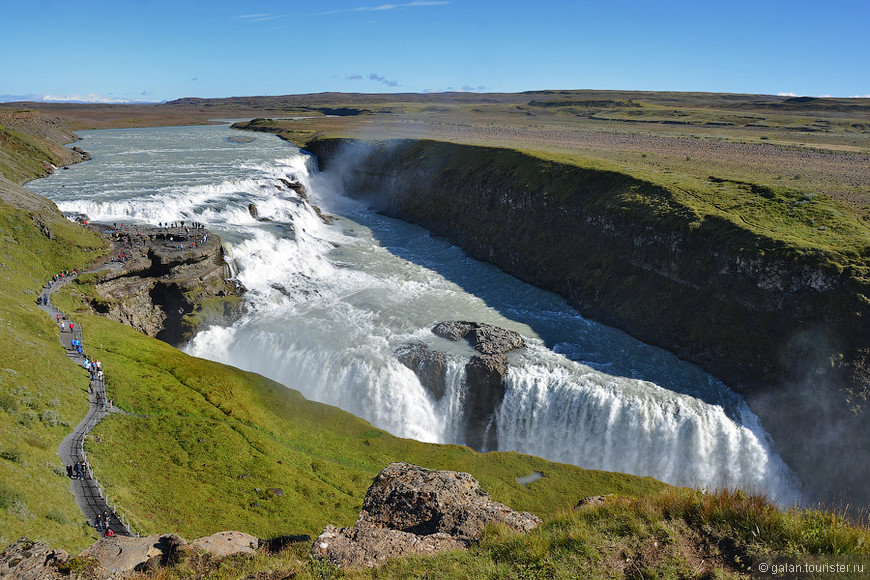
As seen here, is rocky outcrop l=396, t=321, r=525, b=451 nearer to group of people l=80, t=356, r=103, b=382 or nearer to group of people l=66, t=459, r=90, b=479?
group of people l=80, t=356, r=103, b=382

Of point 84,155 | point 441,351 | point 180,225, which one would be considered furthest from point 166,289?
point 84,155

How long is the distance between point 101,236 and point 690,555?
171 ft

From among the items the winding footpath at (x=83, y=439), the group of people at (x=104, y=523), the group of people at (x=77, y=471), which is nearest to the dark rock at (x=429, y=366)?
the winding footpath at (x=83, y=439)

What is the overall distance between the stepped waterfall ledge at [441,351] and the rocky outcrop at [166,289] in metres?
1.80

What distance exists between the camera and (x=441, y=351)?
1517 inches

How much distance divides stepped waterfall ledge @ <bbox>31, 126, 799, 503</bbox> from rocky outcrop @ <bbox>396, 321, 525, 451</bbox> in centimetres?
15

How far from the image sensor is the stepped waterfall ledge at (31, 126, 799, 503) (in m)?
33.2

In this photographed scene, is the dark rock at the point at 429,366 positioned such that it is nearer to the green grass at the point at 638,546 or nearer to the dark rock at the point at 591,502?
the dark rock at the point at 591,502

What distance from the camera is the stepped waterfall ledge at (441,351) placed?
1308 inches

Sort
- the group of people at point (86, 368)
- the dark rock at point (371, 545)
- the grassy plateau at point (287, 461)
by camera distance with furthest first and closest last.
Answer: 1. the group of people at point (86, 368)
2. the dark rock at point (371, 545)
3. the grassy plateau at point (287, 461)

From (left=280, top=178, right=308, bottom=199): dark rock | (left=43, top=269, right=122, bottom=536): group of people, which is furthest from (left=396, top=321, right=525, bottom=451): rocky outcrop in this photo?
(left=280, top=178, right=308, bottom=199): dark rock

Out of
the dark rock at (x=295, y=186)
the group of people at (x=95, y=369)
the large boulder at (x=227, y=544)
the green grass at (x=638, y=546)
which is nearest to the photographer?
the green grass at (x=638, y=546)

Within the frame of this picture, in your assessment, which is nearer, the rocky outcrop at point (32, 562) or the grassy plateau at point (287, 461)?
the grassy plateau at point (287, 461)

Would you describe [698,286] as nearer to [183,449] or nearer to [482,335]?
[482,335]
